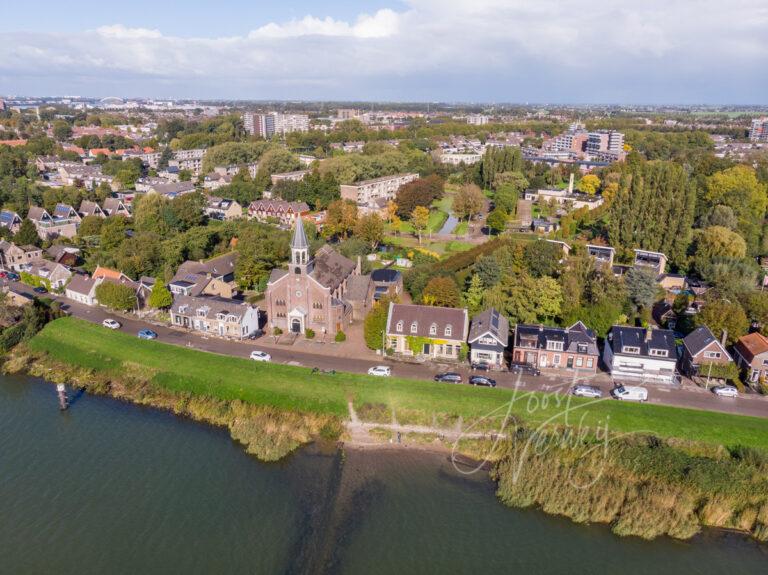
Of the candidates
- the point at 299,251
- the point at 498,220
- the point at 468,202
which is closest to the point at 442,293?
the point at 299,251

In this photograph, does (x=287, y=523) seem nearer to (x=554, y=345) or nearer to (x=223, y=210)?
(x=554, y=345)

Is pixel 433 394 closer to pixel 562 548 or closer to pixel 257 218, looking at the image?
pixel 562 548

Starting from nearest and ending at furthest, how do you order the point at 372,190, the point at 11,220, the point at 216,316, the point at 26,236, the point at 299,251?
1. the point at 299,251
2. the point at 216,316
3. the point at 26,236
4. the point at 11,220
5. the point at 372,190

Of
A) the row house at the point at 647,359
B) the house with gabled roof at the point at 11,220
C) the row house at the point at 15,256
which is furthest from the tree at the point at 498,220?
the house with gabled roof at the point at 11,220

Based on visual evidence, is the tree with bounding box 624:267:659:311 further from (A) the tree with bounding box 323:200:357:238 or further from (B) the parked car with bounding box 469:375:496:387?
(A) the tree with bounding box 323:200:357:238

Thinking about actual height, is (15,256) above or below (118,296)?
above

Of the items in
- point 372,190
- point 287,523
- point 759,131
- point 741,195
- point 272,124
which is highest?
point 272,124

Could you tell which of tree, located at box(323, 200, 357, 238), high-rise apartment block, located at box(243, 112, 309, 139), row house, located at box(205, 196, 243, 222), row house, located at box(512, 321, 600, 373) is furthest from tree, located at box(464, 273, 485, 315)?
high-rise apartment block, located at box(243, 112, 309, 139)

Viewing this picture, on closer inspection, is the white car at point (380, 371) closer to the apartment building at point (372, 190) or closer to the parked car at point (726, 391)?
the parked car at point (726, 391)
